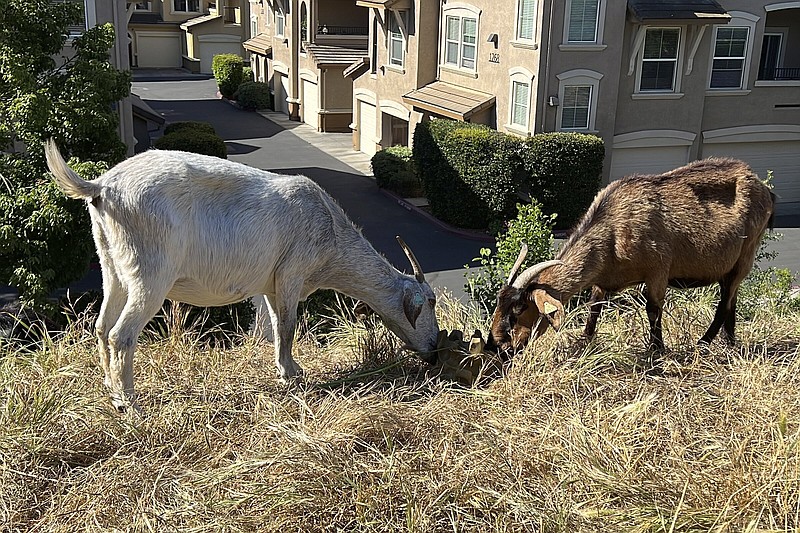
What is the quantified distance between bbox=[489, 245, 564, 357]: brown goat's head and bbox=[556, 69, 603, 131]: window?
15.2 metres

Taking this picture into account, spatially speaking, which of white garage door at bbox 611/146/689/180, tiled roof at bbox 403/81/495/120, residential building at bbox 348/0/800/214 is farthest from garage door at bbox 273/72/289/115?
white garage door at bbox 611/146/689/180

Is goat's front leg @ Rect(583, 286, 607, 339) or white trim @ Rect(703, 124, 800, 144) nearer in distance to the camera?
goat's front leg @ Rect(583, 286, 607, 339)

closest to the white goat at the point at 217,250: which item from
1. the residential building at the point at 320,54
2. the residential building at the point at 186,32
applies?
the residential building at the point at 320,54

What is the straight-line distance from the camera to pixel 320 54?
34219 mm

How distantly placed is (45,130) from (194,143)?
14.4 meters

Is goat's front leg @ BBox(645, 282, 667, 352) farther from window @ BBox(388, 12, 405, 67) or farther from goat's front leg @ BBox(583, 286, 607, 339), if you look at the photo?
window @ BBox(388, 12, 405, 67)

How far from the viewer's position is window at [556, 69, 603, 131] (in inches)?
844

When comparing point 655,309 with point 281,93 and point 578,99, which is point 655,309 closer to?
point 578,99

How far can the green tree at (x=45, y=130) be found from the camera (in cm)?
989

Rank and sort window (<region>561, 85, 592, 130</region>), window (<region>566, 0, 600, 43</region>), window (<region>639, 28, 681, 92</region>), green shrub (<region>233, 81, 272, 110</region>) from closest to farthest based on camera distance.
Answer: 1. window (<region>566, 0, 600, 43</region>)
2. window (<region>561, 85, 592, 130</region>)
3. window (<region>639, 28, 681, 92</region>)
4. green shrub (<region>233, 81, 272, 110</region>)

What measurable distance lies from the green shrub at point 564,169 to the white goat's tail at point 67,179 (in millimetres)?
15913

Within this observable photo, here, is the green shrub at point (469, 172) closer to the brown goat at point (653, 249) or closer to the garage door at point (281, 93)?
the brown goat at point (653, 249)

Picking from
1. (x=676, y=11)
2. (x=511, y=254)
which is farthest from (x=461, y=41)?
(x=511, y=254)

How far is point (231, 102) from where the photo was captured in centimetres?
4312
